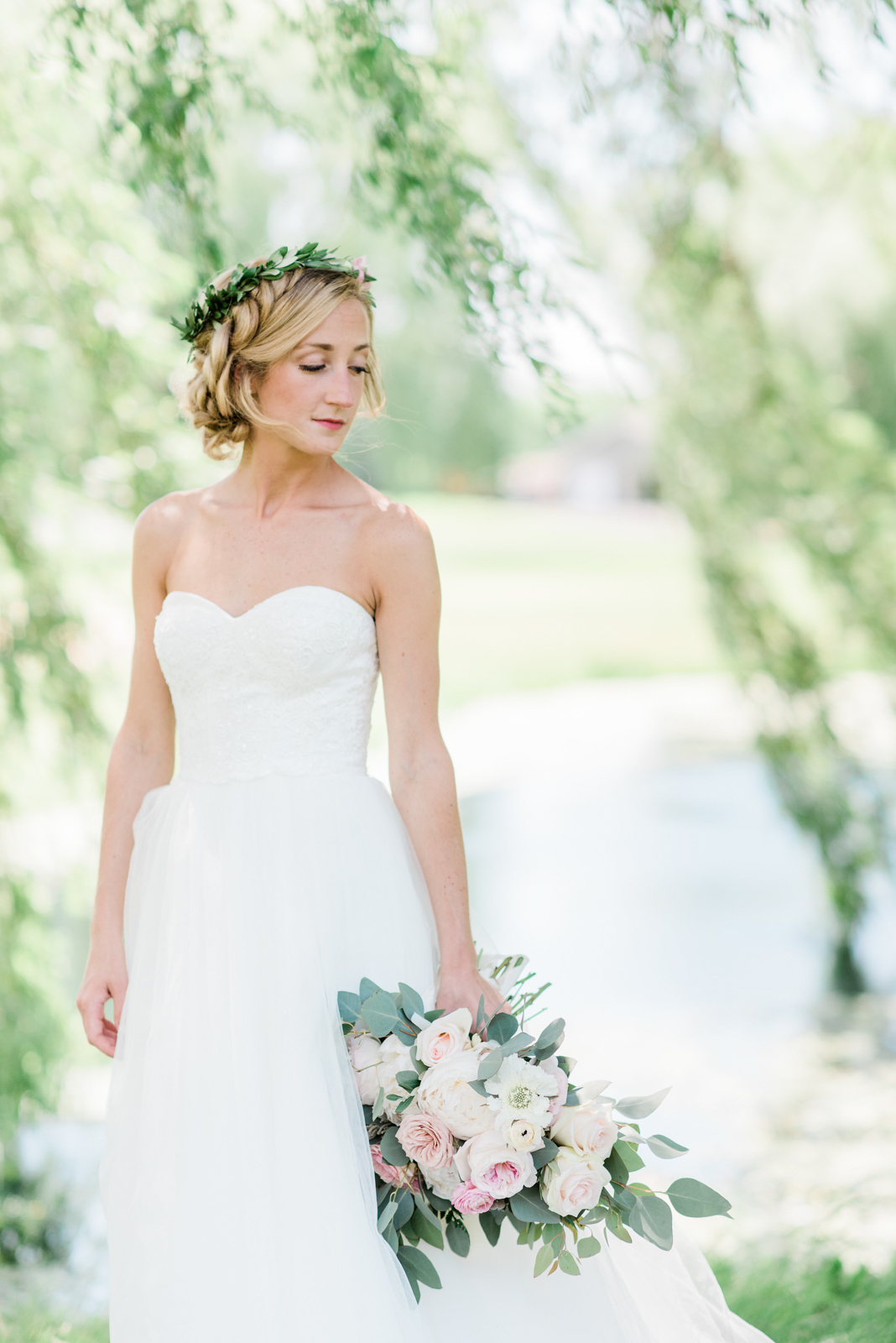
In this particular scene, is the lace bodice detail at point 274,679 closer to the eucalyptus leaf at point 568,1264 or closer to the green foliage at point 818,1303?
the eucalyptus leaf at point 568,1264

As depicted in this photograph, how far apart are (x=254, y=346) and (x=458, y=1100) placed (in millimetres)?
1084

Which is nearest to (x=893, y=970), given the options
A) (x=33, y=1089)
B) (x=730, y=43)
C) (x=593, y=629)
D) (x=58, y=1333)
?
(x=33, y=1089)

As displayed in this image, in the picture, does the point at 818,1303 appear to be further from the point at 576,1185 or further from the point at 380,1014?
the point at 380,1014

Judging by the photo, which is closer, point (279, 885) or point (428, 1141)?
point (428, 1141)

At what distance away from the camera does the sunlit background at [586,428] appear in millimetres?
2576

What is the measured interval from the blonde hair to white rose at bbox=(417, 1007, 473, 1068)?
88cm

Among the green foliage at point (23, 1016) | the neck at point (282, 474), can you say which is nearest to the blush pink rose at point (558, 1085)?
the neck at point (282, 474)

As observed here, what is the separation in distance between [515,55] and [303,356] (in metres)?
3.27

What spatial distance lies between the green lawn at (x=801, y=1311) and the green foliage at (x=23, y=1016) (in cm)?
Answer: 116

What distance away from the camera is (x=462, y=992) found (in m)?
1.84

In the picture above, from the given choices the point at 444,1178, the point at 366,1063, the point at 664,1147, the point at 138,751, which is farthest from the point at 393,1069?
the point at 138,751

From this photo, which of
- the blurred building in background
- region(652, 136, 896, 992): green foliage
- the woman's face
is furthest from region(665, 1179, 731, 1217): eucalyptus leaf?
the blurred building in background

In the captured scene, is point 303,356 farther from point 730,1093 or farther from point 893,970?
point 893,970

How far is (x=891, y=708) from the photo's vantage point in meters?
6.31
